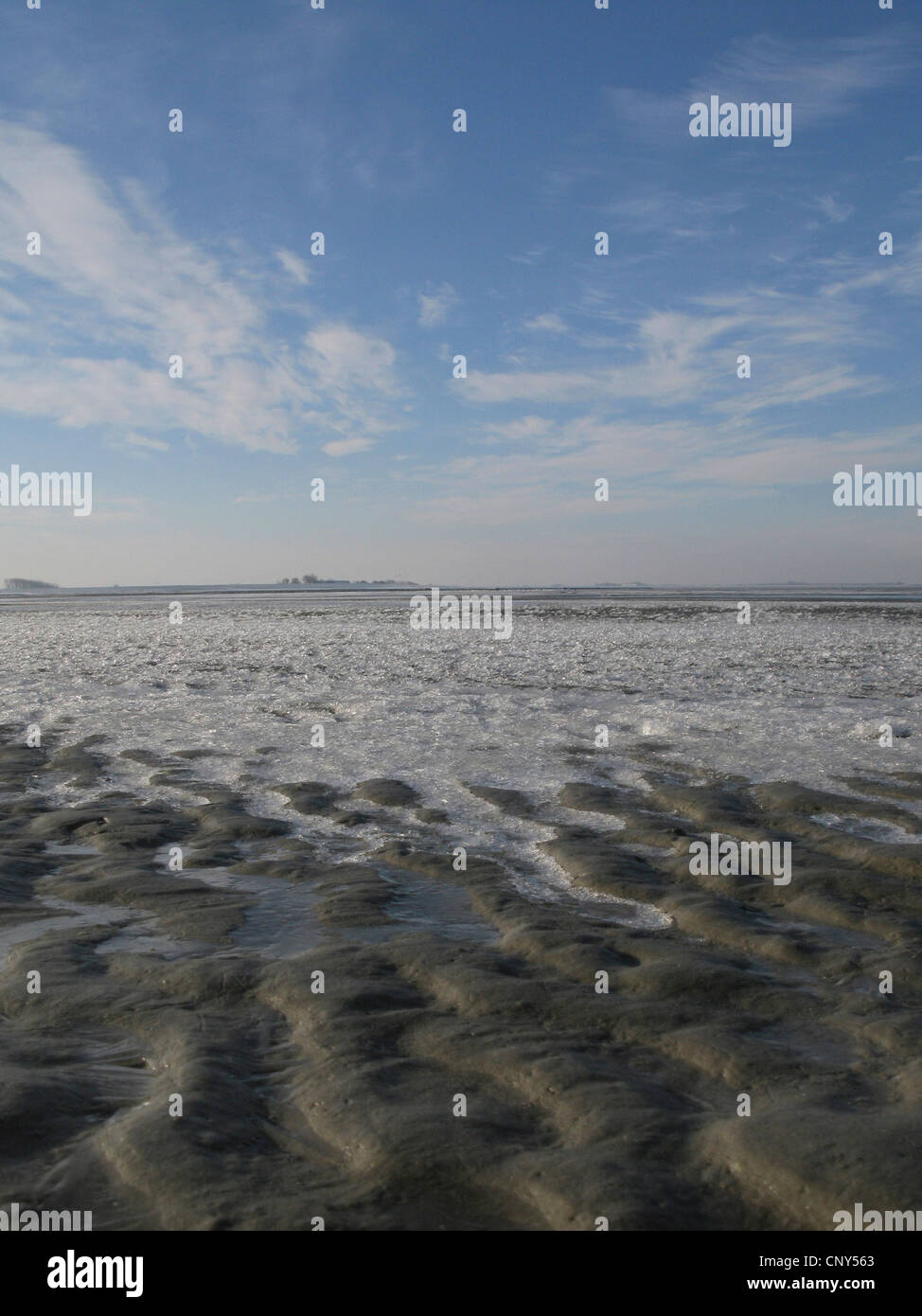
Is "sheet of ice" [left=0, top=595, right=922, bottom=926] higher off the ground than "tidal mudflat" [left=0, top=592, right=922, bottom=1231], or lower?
higher

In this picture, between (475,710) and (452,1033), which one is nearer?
(452,1033)

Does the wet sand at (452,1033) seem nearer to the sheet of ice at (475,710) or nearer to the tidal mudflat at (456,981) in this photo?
the tidal mudflat at (456,981)

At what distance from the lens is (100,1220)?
3465 millimetres

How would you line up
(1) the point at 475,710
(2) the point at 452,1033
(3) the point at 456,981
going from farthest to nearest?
(1) the point at 475,710 < (3) the point at 456,981 < (2) the point at 452,1033

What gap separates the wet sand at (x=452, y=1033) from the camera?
361 centimetres

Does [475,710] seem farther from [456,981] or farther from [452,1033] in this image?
[452,1033]

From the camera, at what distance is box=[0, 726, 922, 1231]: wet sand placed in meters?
3.61

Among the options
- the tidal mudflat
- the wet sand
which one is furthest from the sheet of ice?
the wet sand

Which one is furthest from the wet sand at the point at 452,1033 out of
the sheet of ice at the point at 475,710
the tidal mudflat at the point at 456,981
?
the sheet of ice at the point at 475,710

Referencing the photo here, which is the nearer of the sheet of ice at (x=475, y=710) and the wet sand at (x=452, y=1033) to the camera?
the wet sand at (x=452, y=1033)

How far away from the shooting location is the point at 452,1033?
4.87 meters

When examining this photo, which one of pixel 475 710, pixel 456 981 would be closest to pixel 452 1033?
pixel 456 981

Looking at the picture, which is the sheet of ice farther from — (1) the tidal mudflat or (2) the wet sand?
(2) the wet sand
